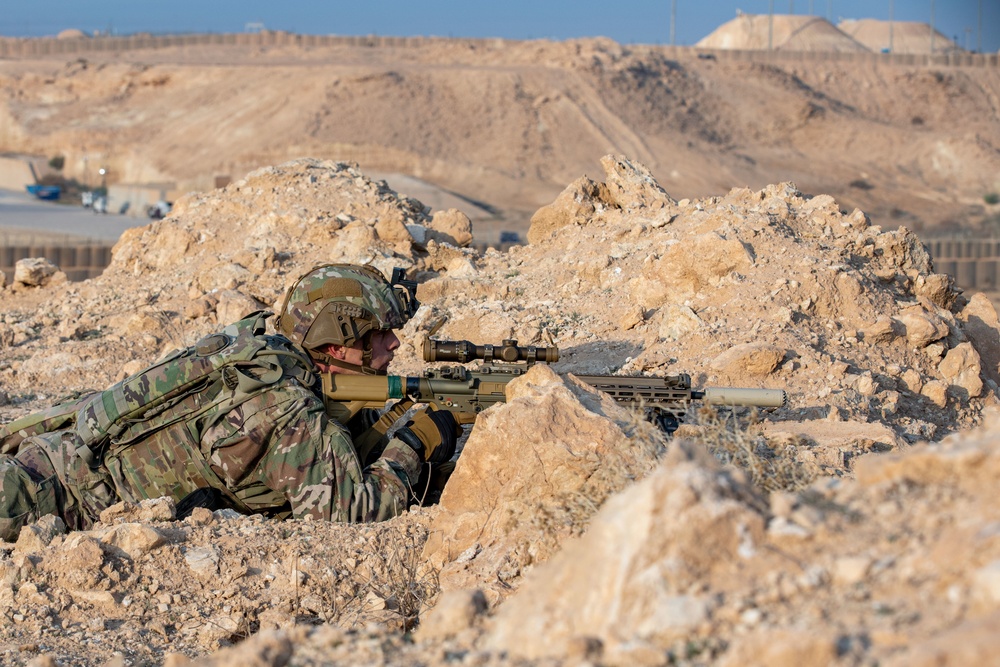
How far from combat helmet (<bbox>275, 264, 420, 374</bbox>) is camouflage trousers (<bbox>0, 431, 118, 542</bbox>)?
36.2 inches

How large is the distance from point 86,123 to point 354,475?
46.9 metres

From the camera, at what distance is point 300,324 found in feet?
16.1

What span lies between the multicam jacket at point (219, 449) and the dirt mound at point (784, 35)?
7943 centimetres

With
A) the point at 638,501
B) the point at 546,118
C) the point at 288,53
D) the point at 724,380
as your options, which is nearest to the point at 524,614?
the point at 638,501

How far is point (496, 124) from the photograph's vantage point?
1812 inches

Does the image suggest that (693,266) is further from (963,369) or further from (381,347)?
(381,347)

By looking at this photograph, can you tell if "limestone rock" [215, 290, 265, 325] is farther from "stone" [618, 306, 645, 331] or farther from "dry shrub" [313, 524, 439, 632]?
"dry shrub" [313, 524, 439, 632]

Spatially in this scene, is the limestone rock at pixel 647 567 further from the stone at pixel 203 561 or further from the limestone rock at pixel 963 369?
the limestone rock at pixel 963 369

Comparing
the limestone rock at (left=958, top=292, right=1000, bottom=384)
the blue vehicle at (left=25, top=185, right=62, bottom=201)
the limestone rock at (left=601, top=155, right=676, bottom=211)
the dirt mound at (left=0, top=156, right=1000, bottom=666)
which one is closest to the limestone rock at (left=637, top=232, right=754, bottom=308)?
the dirt mound at (left=0, top=156, right=1000, bottom=666)

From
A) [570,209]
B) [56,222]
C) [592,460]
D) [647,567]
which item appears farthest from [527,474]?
[56,222]

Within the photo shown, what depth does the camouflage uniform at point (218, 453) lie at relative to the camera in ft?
14.6

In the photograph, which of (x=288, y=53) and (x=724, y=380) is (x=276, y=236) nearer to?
(x=724, y=380)

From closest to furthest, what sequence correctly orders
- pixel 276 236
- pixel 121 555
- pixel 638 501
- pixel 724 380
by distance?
pixel 638 501 → pixel 121 555 → pixel 724 380 → pixel 276 236

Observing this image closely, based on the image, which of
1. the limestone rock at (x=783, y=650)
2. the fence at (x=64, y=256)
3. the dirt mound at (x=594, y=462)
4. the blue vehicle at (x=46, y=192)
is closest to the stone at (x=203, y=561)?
the dirt mound at (x=594, y=462)
